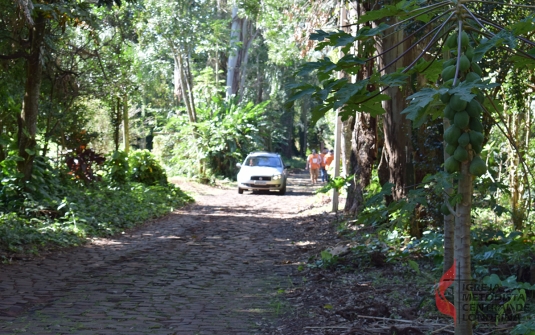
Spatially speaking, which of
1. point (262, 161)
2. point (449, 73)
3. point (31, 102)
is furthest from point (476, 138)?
point (262, 161)

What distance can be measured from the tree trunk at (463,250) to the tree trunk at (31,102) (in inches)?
434

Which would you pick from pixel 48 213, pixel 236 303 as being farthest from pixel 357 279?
pixel 48 213

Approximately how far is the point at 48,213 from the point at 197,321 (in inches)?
295

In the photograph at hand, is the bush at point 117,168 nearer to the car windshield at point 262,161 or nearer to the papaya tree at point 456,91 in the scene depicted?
the car windshield at point 262,161

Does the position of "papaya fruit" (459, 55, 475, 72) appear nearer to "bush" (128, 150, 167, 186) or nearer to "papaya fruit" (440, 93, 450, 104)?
"papaya fruit" (440, 93, 450, 104)

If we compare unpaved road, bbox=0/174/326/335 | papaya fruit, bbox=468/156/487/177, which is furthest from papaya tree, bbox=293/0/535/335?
unpaved road, bbox=0/174/326/335

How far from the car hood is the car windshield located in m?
0.41

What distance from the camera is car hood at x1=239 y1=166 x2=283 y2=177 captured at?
89.0 feet

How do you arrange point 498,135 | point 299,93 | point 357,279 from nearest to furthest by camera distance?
point 299,93 < point 357,279 < point 498,135

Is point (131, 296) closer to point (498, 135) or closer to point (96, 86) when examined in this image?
point (498, 135)

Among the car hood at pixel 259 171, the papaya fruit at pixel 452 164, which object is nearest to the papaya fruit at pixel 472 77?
the papaya fruit at pixel 452 164

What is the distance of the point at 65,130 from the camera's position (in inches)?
770

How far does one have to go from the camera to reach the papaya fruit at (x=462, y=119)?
129 inches

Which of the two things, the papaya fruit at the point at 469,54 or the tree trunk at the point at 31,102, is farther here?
the tree trunk at the point at 31,102
